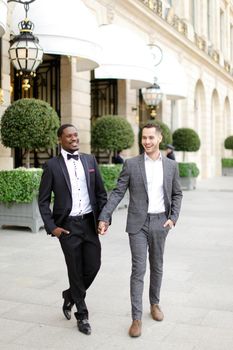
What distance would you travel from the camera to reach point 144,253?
4227mm

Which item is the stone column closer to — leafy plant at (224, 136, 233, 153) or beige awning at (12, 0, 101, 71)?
beige awning at (12, 0, 101, 71)

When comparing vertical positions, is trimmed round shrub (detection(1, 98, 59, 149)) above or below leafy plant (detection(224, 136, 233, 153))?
below

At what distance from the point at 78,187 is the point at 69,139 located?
1.37ft

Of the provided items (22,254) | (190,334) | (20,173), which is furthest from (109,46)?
(190,334)

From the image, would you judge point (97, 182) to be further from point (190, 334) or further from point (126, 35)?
point (126, 35)

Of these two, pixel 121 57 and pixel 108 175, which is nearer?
pixel 108 175

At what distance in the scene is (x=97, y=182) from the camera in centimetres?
440

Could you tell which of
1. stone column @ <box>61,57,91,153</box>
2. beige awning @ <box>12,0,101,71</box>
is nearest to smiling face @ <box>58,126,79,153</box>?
beige awning @ <box>12,0,101,71</box>

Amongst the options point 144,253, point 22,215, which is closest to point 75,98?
point 22,215

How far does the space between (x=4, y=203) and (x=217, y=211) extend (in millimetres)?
5736

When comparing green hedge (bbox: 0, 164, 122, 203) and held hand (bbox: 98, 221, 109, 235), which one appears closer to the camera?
held hand (bbox: 98, 221, 109, 235)

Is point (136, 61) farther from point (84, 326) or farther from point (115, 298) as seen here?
point (84, 326)

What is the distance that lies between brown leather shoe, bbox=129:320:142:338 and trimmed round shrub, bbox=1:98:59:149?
19.3 feet

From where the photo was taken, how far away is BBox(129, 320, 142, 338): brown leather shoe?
13.3ft
